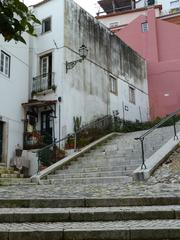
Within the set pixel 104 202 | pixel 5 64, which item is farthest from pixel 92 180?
pixel 5 64

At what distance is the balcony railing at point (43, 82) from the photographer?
18.9 m

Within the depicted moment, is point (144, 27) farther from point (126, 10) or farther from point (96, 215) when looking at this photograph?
point (96, 215)

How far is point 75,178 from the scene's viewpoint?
11.8 m

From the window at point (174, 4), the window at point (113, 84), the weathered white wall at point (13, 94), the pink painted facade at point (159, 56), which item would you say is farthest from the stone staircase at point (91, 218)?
the window at point (174, 4)

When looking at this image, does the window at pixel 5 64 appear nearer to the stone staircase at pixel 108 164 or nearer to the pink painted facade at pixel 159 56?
the stone staircase at pixel 108 164

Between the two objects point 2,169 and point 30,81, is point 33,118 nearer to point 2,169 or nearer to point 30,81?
point 30,81

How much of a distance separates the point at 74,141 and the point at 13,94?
3717 millimetres

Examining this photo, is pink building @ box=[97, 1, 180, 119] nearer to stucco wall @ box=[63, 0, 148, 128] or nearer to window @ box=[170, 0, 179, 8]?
stucco wall @ box=[63, 0, 148, 128]

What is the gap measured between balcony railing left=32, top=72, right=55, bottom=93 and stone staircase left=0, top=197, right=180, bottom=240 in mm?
12344

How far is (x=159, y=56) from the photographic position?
28.9m

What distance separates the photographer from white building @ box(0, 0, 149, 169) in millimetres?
18234

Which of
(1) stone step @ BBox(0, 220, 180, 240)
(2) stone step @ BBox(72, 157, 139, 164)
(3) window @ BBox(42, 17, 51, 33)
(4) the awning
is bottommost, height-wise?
(1) stone step @ BBox(0, 220, 180, 240)

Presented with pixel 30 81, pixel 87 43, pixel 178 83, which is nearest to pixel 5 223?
pixel 30 81

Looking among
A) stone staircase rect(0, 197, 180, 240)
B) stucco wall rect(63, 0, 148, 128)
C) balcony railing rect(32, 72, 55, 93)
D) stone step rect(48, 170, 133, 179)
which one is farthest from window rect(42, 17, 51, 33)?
stone staircase rect(0, 197, 180, 240)
